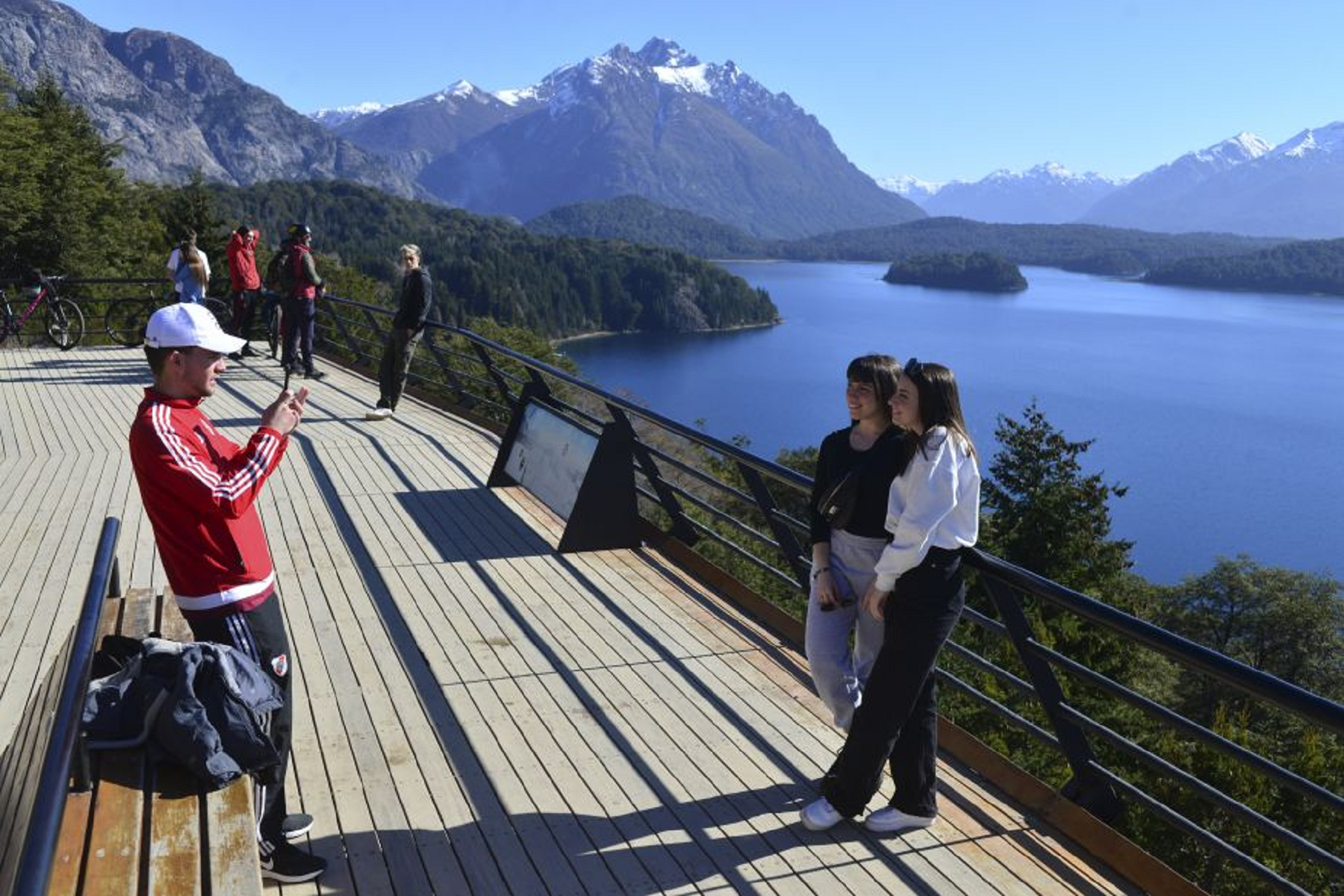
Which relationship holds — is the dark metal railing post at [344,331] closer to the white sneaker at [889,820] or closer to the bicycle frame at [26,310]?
the bicycle frame at [26,310]

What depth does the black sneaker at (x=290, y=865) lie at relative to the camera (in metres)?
3.10

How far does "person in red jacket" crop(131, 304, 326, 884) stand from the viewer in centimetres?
267

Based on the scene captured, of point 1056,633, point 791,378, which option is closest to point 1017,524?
point 1056,633

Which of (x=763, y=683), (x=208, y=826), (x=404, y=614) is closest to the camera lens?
(x=208, y=826)

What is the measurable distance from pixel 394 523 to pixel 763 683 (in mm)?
3400

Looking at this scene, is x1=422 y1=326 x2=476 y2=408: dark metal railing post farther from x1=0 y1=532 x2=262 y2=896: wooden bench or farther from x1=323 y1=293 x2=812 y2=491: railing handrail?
x1=0 y1=532 x2=262 y2=896: wooden bench

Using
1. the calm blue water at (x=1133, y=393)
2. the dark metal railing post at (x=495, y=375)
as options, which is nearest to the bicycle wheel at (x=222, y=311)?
the dark metal railing post at (x=495, y=375)

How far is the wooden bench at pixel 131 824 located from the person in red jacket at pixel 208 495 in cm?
20

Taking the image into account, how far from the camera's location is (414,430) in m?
10.7

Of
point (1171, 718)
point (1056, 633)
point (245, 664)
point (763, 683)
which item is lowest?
point (1056, 633)

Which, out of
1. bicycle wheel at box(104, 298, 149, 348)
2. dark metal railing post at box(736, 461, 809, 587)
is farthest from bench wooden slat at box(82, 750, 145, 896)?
bicycle wheel at box(104, 298, 149, 348)

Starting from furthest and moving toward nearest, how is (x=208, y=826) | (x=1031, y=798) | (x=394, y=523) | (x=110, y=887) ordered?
(x=394, y=523) < (x=1031, y=798) < (x=208, y=826) < (x=110, y=887)

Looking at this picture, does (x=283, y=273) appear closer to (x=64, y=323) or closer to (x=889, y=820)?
(x=64, y=323)

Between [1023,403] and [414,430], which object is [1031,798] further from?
[1023,403]
